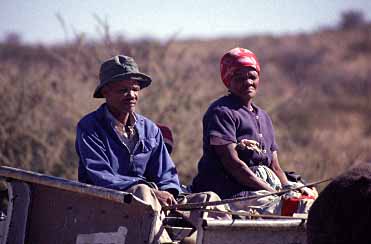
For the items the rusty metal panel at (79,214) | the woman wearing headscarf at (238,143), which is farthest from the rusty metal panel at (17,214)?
the woman wearing headscarf at (238,143)

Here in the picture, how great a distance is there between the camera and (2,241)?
612 centimetres

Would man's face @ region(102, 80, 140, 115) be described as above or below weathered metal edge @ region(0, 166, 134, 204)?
above

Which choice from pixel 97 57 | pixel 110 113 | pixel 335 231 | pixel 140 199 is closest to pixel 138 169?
pixel 110 113

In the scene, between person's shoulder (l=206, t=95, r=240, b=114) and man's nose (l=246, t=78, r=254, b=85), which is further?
man's nose (l=246, t=78, r=254, b=85)

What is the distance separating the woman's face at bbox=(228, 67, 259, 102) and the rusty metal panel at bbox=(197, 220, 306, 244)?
1.49 metres

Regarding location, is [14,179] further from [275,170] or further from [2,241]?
[275,170]

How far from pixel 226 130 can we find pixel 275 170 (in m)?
0.69

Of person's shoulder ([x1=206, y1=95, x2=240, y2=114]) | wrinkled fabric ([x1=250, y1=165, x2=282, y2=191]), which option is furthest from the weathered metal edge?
wrinkled fabric ([x1=250, y1=165, x2=282, y2=191])

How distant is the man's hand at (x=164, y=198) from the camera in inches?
238

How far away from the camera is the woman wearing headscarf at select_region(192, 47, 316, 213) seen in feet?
22.1

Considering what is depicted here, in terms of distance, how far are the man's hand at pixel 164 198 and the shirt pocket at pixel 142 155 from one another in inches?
19.0

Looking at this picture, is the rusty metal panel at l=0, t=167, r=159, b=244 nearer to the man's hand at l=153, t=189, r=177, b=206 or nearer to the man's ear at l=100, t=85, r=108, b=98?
the man's hand at l=153, t=189, r=177, b=206

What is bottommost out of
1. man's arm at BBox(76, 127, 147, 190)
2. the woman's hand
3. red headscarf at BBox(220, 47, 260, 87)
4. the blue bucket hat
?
man's arm at BBox(76, 127, 147, 190)

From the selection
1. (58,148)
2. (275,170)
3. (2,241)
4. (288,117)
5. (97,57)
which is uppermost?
(288,117)
